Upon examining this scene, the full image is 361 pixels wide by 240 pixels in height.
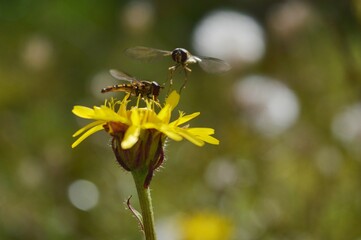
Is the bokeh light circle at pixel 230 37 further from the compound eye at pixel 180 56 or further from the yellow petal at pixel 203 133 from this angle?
the yellow petal at pixel 203 133

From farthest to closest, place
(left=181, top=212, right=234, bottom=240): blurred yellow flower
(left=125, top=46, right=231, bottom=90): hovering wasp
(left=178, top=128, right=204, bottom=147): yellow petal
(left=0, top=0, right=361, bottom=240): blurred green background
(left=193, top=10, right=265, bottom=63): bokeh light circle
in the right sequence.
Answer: (left=193, top=10, right=265, bottom=63): bokeh light circle
(left=0, top=0, right=361, bottom=240): blurred green background
(left=181, top=212, right=234, bottom=240): blurred yellow flower
(left=125, top=46, right=231, bottom=90): hovering wasp
(left=178, top=128, right=204, bottom=147): yellow petal

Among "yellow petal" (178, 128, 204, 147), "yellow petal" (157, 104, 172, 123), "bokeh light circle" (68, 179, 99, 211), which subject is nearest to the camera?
"yellow petal" (178, 128, 204, 147)

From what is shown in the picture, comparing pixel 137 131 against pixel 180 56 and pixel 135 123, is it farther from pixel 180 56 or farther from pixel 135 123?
pixel 180 56

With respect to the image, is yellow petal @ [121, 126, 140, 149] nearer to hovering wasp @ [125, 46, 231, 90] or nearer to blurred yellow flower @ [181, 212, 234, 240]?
hovering wasp @ [125, 46, 231, 90]

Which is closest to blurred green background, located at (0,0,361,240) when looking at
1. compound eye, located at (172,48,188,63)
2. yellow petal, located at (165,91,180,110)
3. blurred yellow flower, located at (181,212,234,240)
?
blurred yellow flower, located at (181,212,234,240)

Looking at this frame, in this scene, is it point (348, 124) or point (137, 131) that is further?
point (348, 124)

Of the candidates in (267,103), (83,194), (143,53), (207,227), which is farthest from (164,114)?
(267,103)

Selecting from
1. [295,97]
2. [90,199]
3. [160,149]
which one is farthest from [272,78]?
[160,149]

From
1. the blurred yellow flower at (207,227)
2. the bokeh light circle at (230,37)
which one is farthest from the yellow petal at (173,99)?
the bokeh light circle at (230,37)
